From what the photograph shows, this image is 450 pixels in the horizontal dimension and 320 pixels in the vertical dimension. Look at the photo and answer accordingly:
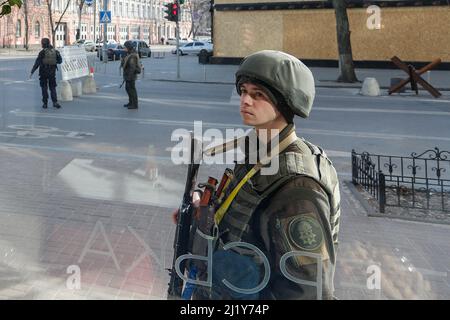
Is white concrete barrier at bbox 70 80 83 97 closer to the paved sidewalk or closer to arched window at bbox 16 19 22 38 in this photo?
the paved sidewalk

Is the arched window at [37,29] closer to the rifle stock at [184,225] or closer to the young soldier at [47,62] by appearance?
the young soldier at [47,62]

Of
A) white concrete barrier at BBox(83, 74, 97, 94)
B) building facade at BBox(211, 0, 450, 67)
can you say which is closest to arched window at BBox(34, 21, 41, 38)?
building facade at BBox(211, 0, 450, 67)

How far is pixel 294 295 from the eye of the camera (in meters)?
1.43

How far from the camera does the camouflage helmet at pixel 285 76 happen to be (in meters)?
1.48

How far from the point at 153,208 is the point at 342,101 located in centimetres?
1144

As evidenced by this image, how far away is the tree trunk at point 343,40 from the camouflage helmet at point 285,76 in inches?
810

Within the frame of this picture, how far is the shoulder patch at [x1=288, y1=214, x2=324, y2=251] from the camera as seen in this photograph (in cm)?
140

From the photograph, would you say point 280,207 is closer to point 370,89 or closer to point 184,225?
point 184,225

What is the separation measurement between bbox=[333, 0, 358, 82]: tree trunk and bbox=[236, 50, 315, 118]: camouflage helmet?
2057 cm

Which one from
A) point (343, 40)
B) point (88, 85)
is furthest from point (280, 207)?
point (343, 40)

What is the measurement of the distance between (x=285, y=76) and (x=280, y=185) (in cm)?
Result: 33

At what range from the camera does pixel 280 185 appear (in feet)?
4.77
